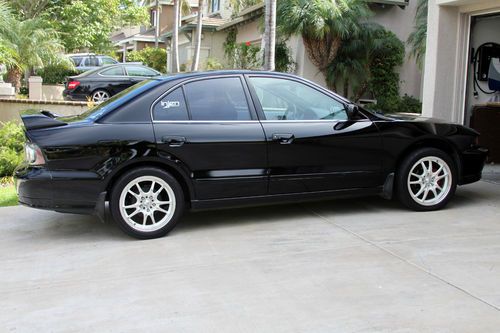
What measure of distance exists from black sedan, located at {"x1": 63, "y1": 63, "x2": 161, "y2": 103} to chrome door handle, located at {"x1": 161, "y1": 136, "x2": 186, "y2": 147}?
1079 cm

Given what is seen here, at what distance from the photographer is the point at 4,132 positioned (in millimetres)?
10508

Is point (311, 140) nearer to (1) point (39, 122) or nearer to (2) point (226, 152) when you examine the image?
(2) point (226, 152)

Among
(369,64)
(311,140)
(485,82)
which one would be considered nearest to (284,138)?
(311,140)

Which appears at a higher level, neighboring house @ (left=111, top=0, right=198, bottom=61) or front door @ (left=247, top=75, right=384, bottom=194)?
neighboring house @ (left=111, top=0, right=198, bottom=61)

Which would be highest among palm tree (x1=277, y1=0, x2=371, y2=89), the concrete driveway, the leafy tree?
the leafy tree

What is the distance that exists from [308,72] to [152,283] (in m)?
12.9

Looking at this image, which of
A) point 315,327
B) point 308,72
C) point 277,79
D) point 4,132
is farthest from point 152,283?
point 308,72

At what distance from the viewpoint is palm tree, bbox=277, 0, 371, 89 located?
48.9 feet

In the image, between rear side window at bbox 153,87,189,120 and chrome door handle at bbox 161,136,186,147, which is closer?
chrome door handle at bbox 161,136,186,147

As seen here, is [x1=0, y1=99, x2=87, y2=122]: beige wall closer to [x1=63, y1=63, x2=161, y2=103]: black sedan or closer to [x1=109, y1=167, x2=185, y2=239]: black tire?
[x1=63, y1=63, x2=161, y2=103]: black sedan

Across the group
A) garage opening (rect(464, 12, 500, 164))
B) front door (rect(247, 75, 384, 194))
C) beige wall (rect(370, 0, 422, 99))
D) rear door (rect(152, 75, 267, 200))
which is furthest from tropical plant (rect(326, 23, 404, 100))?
rear door (rect(152, 75, 267, 200))

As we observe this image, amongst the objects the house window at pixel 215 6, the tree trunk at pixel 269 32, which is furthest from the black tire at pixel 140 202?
the house window at pixel 215 6

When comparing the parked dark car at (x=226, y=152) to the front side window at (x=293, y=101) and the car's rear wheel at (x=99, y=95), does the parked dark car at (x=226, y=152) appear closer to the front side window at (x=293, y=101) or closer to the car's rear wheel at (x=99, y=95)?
the front side window at (x=293, y=101)

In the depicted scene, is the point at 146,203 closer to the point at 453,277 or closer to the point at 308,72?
the point at 453,277
